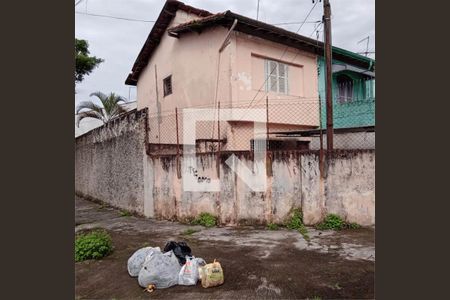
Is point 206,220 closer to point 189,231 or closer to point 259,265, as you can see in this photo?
point 189,231

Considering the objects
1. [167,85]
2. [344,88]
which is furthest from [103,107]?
[344,88]

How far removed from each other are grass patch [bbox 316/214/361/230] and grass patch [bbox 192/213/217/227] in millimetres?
2329

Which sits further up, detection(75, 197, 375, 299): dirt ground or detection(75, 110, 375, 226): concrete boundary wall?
detection(75, 110, 375, 226): concrete boundary wall

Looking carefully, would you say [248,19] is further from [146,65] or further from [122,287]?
[122,287]

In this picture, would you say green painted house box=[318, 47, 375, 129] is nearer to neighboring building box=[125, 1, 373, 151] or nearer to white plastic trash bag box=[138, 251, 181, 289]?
neighboring building box=[125, 1, 373, 151]

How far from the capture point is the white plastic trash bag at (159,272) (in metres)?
3.96

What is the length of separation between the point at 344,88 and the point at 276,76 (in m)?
4.48

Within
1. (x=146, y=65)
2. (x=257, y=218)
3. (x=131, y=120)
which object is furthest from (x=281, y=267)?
(x=146, y=65)

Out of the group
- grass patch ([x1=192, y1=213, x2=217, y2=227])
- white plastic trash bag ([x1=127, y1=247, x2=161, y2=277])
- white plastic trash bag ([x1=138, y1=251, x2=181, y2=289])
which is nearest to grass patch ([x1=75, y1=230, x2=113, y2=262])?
white plastic trash bag ([x1=127, y1=247, x2=161, y2=277])

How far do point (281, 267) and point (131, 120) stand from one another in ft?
21.4

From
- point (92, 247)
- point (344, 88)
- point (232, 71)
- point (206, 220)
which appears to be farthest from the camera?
point (344, 88)

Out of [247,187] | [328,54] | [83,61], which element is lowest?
[247,187]

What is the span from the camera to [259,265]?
466 cm

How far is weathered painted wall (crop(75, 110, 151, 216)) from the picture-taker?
30.1 feet
